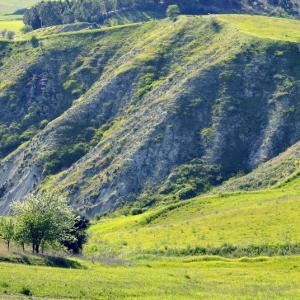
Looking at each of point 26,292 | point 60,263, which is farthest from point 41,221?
point 26,292

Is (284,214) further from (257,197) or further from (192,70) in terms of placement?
(192,70)

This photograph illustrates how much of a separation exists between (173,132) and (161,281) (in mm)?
103025

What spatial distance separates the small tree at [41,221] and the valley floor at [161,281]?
253 inches

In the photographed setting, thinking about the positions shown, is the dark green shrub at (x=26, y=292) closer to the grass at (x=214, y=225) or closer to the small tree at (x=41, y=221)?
the small tree at (x=41, y=221)

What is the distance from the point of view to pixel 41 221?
286 feet

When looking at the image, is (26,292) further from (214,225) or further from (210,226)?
(214,225)

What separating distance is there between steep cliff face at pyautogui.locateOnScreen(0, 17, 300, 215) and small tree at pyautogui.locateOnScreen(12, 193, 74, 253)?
65022 millimetres

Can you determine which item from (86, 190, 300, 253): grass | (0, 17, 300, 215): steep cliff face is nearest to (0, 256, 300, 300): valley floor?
(86, 190, 300, 253): grass

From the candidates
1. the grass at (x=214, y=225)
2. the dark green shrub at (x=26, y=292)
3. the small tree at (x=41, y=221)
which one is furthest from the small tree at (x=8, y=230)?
the dark green shrub at (x=26, y=292)

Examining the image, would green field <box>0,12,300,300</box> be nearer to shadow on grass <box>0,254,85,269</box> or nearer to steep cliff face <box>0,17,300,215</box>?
shadow on grass <box>0,254,85,269</box>

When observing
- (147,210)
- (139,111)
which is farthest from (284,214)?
(139,111)

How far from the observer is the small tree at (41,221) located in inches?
3428

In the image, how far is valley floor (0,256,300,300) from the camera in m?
56.6

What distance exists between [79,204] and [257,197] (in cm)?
4909
